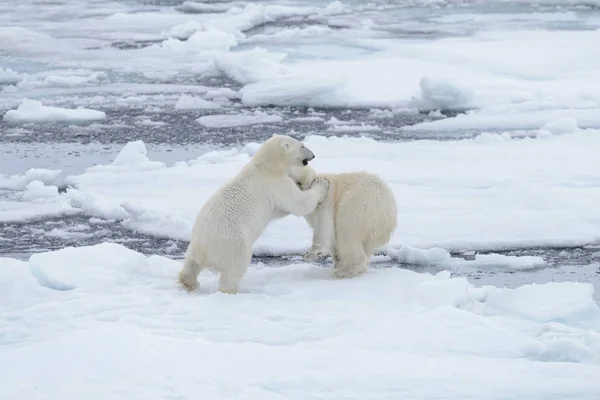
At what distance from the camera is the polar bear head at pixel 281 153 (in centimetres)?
489

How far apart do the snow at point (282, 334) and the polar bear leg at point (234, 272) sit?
6 centimetres

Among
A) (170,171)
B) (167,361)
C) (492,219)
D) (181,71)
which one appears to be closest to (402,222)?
(492,219)

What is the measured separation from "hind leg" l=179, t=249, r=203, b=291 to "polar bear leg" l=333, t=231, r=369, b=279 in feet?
2.42

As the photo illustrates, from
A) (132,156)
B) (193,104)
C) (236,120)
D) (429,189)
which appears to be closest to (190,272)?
(429,189)

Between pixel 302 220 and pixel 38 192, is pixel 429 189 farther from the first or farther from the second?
pixel 38 192

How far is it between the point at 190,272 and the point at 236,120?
5.72 m

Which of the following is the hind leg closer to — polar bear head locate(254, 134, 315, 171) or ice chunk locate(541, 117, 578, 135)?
polar bear head locate(254, 134, 315, 171)

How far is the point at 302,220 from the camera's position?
21.5 ft

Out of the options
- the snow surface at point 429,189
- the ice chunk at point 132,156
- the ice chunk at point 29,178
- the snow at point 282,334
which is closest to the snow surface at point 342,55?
the snow surface at point 429,189

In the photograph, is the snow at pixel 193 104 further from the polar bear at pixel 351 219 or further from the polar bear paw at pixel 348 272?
the polar bear paw at pixel 348 272

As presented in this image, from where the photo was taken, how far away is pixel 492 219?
252 inches

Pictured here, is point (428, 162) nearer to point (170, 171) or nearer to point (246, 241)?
point (170, 171)

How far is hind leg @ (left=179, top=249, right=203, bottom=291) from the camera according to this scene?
15.4 ft

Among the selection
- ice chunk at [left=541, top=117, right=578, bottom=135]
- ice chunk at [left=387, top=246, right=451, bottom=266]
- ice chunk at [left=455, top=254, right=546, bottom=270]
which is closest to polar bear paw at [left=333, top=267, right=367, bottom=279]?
ice chunk at [left=387, top=246, right=451, bottom=266]
